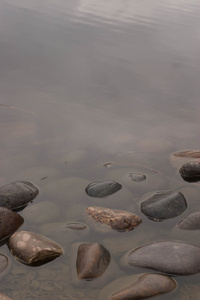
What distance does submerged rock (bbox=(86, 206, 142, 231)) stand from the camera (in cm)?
318

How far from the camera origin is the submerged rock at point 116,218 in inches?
125

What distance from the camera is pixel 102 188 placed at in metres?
3.64

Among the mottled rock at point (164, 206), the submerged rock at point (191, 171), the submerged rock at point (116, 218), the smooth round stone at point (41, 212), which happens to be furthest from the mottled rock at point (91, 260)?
the submerged rock at point (191, 171)

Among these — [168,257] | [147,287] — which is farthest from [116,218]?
[147,287]

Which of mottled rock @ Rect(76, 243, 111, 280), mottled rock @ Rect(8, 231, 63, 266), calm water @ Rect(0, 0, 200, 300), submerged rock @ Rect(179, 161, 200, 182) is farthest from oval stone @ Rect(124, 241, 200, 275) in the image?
submerged rock @ Rect(179, 161, 200, 182)

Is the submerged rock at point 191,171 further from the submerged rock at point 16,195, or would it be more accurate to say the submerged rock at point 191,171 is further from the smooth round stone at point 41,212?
the submerged rock at point 16,195

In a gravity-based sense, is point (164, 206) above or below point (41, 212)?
above

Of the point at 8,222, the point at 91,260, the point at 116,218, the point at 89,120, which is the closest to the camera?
the point at 91,260

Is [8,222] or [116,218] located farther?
[116,218]

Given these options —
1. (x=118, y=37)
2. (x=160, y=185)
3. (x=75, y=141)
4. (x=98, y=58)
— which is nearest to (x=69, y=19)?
(x=118, y=37)

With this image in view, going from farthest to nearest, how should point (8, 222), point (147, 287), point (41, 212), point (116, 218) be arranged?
1. point (41, 212)
2. point (116, 218)
3. point (8, 222)
4. point (147, 287)

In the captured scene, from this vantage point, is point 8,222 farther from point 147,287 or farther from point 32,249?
point 147,287

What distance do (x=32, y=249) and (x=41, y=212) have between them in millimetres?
565

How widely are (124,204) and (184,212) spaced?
1.82 feet
